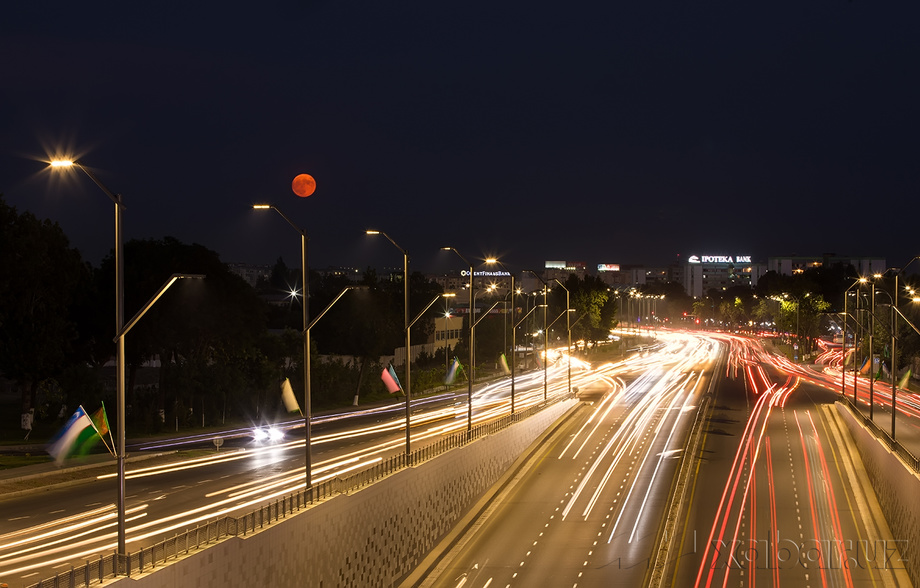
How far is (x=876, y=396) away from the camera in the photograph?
72.2 m

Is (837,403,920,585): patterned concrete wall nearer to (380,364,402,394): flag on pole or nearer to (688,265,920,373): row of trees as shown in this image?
(688,265,920,373): row of trees

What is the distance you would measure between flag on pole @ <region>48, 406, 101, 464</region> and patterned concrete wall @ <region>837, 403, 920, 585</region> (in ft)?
107

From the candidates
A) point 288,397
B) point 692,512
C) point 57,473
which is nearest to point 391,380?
point 288,397

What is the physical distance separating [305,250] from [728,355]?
11061cm

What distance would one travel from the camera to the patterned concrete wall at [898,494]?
2906cm

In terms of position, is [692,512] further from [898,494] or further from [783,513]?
[898,494]

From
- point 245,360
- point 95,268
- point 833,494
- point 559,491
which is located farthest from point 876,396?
point 95,268

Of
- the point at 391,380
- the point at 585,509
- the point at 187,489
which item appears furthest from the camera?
the point at 391,380

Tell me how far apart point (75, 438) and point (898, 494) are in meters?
34.3

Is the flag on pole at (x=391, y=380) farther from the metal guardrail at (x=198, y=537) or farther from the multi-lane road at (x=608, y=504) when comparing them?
the metal guardrail at (x=198, y=537)

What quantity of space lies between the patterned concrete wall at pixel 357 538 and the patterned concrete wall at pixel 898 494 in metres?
15.6

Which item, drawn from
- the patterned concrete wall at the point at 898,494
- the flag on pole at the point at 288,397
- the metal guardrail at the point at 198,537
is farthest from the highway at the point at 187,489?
the patterned concrete wall at the point at 898,494

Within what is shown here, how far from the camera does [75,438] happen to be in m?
42.1

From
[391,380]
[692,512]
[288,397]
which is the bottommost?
[692,512]
